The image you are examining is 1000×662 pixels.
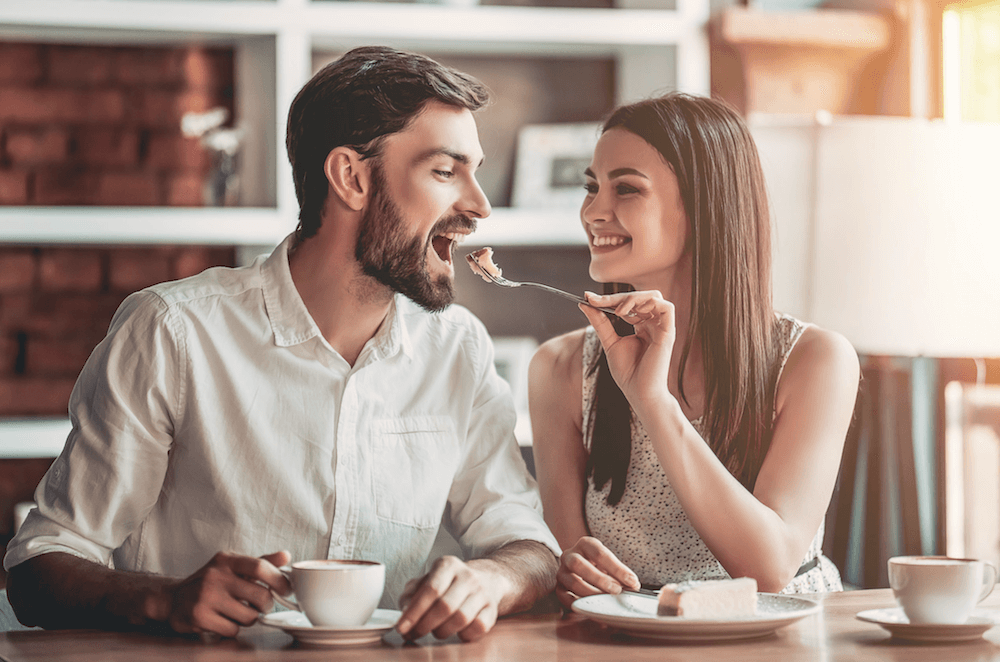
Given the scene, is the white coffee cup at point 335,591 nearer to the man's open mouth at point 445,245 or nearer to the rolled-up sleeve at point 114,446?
the rolled-up sleeve at point 114,446

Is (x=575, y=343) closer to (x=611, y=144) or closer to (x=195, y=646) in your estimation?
(x=611, y=144)

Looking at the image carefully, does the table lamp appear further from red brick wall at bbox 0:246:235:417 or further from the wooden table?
red brick wall at bbox 0:246:235:417

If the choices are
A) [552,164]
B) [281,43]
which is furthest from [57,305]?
[552,164]

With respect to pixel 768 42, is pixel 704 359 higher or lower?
lower

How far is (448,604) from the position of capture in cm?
103

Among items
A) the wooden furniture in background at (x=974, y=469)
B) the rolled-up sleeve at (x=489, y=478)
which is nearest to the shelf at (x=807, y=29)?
the wooden furniture in background at (x=974, y=469)

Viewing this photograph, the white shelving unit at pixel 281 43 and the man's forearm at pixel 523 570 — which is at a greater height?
the white shelving unit at pixel 281 43

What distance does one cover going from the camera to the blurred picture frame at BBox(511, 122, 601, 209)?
297cm

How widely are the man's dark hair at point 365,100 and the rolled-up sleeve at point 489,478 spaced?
0.33 m

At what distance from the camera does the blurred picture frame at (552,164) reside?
117 inches

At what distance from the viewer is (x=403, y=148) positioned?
1588mm

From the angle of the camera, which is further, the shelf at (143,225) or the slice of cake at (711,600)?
the shelf at (143,225)

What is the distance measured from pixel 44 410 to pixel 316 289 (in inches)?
64.0

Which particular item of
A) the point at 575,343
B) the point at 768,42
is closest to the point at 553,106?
the point at 768,42
